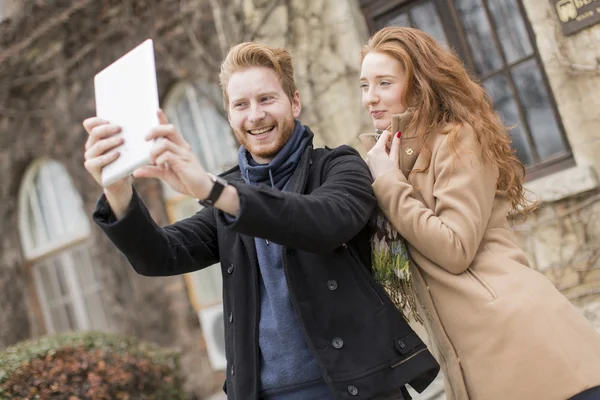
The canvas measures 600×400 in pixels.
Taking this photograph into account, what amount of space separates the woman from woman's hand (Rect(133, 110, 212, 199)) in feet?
1.97

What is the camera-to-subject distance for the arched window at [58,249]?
8.64 metres

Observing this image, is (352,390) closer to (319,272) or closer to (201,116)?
(319,272)

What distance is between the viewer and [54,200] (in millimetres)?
8820

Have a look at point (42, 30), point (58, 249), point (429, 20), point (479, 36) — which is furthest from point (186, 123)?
point (479, 36)

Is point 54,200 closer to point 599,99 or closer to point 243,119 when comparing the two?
point 599,99

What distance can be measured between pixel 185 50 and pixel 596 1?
4.07m

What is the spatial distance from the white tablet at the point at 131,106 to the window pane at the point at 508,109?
396 centimetres

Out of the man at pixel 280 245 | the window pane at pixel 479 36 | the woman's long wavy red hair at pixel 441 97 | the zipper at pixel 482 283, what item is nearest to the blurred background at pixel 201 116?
the window pane at pixel 479 36

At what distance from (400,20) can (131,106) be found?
14.0 ft

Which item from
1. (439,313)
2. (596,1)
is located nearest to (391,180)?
(439,313)

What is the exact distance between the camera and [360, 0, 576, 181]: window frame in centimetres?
503

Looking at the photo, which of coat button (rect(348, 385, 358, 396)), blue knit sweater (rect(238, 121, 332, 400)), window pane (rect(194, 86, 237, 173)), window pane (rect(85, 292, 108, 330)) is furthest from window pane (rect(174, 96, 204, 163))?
coat button (rect(348, 385, 358, 396))

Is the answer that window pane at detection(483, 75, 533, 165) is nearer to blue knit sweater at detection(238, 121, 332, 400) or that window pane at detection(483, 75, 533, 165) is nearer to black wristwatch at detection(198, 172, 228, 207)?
blue knit sweater at detection(238, 121, 332, 400)

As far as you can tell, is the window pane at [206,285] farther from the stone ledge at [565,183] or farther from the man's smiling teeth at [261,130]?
the man's smiling teeth at [261,130]
